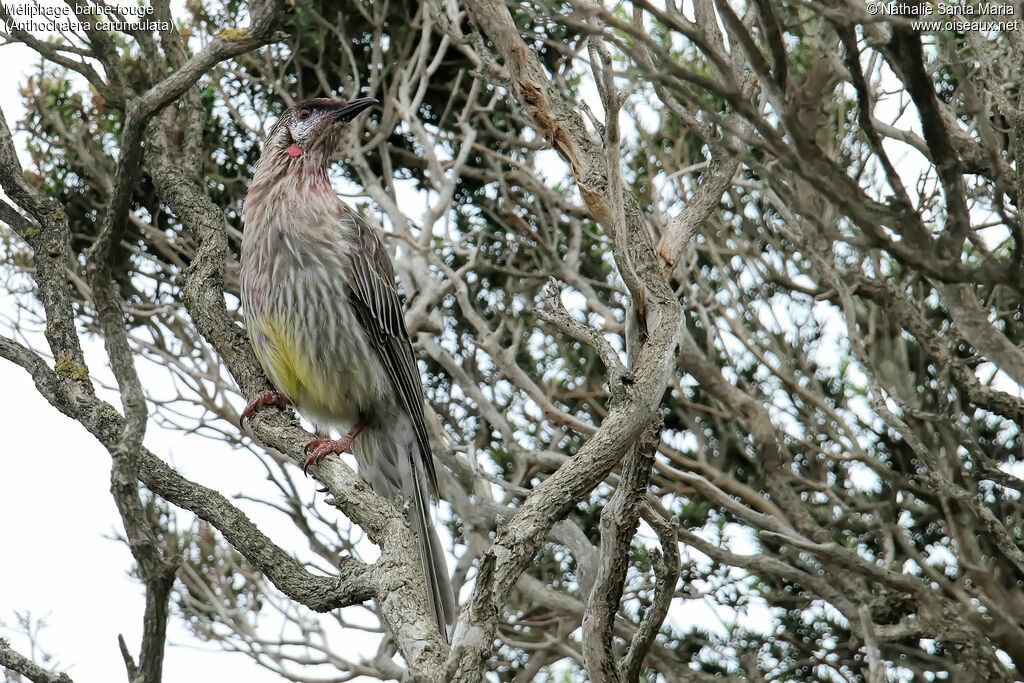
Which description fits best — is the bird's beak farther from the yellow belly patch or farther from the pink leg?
the pink leg

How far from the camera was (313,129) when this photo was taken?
4953mm

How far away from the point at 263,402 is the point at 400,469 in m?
0.67

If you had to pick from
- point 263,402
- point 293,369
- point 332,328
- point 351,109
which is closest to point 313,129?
point 351,109

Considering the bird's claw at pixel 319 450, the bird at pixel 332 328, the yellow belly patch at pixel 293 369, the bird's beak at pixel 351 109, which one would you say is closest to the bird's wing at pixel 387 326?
the bird at pixel 332 328

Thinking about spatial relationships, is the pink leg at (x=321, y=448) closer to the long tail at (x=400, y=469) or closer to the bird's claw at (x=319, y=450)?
the bird's claw at (x=319, y=450)

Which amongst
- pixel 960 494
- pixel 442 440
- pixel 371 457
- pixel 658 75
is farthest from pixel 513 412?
pixel 658 75

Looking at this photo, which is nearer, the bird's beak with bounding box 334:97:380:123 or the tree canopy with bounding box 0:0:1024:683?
the tree canopy with bounding box 0:0:1024:683

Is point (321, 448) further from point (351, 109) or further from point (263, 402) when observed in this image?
point (351, 109)

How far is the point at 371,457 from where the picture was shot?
4746mm

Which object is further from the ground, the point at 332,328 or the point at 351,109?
the point at 351,109

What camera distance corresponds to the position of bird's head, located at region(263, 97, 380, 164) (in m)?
4.92

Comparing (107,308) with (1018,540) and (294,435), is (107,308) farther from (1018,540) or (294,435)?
(1018,540)

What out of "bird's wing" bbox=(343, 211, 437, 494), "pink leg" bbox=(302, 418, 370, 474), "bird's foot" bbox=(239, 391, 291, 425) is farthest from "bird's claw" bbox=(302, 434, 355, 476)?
"bird's wing" bbox=(343, 211, 437, 494)

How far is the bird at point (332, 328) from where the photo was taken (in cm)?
451
